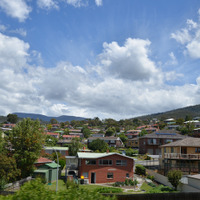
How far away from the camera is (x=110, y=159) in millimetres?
44656

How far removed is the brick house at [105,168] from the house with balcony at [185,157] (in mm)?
7690

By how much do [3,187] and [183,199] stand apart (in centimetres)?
2326

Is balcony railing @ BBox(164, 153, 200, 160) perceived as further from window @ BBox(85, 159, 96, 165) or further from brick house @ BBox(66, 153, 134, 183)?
window @ BBox(85, 159, 96, 165)

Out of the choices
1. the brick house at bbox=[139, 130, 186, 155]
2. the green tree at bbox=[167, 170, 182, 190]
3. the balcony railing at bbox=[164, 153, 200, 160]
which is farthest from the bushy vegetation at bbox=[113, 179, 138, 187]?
the brick house at bbox=[139, 130, 186, 155]

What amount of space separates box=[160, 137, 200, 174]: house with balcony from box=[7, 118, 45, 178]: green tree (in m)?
24.9

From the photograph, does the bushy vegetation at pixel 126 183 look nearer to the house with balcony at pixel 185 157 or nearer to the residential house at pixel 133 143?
the house with balcony at pixel 185 157

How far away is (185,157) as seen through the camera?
145 ft

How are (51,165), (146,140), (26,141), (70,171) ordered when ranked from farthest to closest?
(146,140), (70,171), (51,165), (26,141)

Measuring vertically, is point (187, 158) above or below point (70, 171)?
above

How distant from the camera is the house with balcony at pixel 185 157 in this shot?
42875 mm

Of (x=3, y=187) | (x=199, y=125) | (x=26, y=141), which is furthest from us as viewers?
(x=199, y=125)

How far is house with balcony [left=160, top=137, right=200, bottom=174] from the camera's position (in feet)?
141

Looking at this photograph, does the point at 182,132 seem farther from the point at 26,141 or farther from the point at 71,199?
the point at 71,199

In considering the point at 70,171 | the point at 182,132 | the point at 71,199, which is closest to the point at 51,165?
the point at 70,171
